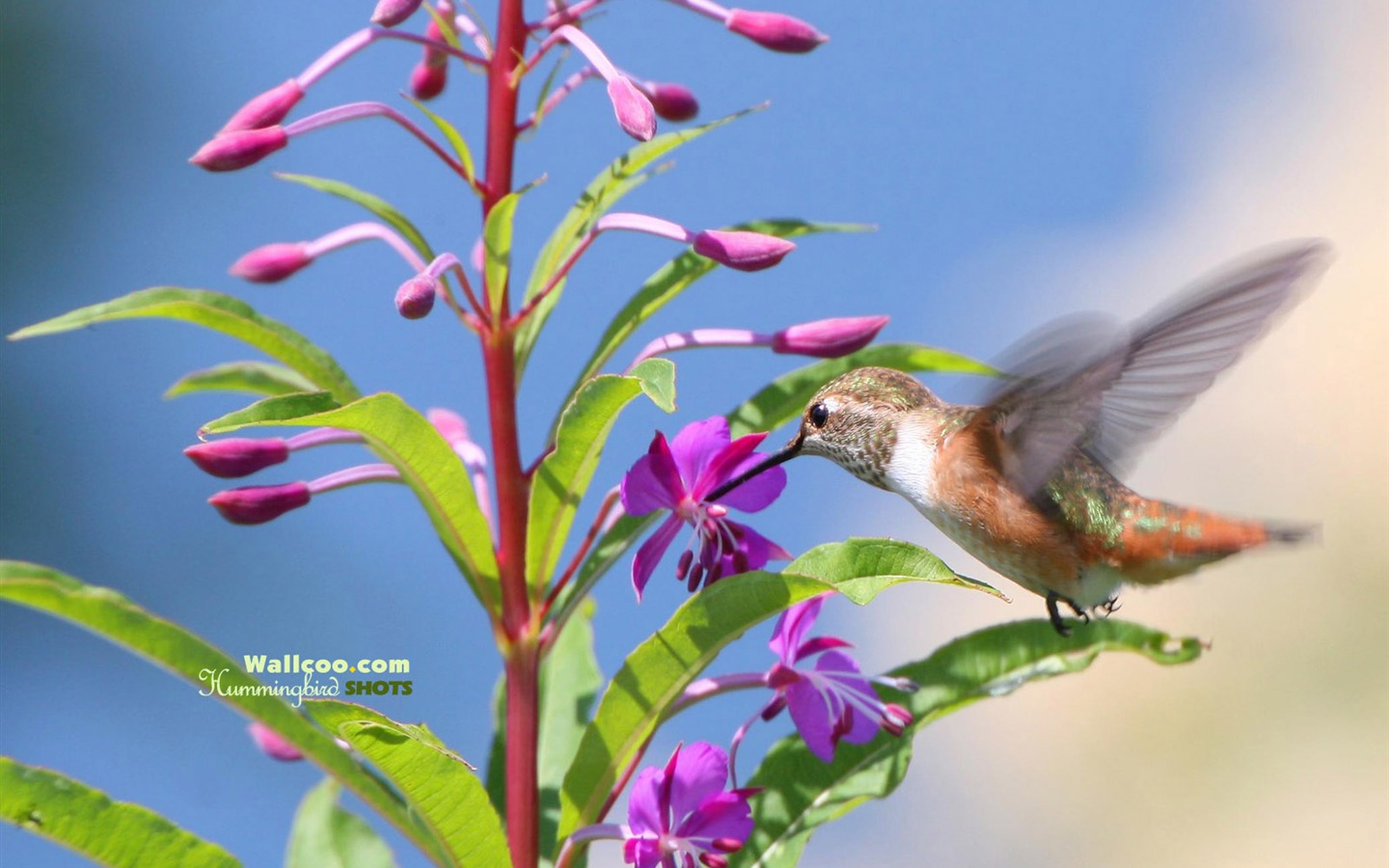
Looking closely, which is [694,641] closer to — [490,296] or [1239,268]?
[490,296]

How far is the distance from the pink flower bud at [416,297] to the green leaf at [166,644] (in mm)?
407

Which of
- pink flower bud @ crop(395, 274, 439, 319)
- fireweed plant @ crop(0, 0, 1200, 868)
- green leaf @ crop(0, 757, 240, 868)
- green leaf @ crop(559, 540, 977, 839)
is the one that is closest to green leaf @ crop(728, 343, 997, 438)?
fireweed plant @ crop(0, 0, 1200, 868)

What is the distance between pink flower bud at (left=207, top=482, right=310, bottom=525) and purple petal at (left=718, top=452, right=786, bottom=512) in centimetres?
51

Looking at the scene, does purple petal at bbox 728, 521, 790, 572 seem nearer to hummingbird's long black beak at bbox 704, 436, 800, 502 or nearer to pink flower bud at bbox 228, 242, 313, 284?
hummingbird's long black beak at bbox 704, 436, 800, 502

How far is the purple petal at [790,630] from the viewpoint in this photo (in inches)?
68.4

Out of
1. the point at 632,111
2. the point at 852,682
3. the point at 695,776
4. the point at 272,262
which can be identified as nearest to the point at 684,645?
the point at 695,776

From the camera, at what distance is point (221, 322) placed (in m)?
1.62

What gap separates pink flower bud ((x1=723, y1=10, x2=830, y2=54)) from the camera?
185 centimetres

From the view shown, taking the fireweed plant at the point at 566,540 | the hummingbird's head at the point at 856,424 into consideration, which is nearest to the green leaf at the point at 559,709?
the fireweed plant at the point at 566,540

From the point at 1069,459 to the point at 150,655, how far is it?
134cm

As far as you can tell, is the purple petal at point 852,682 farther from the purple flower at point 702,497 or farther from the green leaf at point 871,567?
the green leaf at point 871,567

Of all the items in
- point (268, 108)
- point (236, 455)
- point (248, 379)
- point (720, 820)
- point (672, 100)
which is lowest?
point (720, 820)

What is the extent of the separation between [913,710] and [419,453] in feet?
2.33

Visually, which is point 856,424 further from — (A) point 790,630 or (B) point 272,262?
(B) point 272,262
